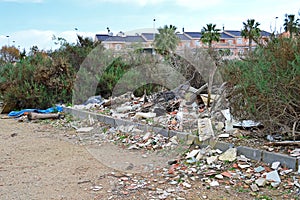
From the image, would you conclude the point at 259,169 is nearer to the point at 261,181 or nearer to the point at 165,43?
the point at 261,181

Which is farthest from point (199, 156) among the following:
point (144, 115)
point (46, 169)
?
point (144, 115)

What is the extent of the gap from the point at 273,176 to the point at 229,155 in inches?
24.7

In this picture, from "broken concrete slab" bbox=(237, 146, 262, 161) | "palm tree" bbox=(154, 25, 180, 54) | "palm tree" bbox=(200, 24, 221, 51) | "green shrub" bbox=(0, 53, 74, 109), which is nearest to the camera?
"broken concrete slab" bbox=(237, 146, 262, 161)

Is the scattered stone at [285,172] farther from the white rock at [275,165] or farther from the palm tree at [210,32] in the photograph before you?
the palm tree at [210,32]

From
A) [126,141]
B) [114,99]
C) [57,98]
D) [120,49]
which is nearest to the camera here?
[126,141]

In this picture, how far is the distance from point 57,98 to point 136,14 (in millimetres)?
3355

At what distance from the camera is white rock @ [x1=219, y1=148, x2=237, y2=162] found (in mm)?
3414

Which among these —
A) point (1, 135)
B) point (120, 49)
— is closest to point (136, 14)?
point (120, 49)

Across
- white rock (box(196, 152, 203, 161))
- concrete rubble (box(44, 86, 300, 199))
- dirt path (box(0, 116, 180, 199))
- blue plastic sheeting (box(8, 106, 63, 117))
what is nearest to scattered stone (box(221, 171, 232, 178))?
concrete rubble (box(44, 86, 300, 199))

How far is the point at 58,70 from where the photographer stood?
917cm

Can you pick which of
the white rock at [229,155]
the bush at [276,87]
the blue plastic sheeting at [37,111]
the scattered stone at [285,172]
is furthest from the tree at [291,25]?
the blue plastic sheeting at [37,111]

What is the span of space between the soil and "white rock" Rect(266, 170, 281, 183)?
0.50 ft

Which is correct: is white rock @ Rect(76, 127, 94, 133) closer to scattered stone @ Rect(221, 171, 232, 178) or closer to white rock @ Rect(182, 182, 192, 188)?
white rock @ Rect(182, 182, 192, 188)

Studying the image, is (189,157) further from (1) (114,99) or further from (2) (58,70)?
(2) (58,70)
